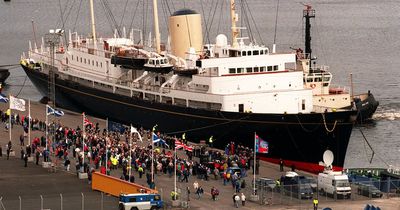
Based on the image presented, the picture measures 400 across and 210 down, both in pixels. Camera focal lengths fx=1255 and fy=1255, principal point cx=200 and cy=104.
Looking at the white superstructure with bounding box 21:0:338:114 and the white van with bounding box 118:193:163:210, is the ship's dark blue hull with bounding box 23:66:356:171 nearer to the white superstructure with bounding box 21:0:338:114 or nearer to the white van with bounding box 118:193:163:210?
the white superstructure with bounding box 21:0:338:114

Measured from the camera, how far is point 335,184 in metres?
62.0

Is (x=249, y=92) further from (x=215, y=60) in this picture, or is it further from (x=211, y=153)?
(x=211, y=153)

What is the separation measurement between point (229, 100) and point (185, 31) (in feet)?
41.9

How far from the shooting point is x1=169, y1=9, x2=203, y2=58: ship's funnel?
295 ft

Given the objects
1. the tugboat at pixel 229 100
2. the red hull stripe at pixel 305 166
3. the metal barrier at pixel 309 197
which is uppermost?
the tugboat at pixel 229 100

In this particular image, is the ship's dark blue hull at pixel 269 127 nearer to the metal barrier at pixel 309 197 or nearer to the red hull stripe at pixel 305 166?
the red hull stripe at pixel 305 166

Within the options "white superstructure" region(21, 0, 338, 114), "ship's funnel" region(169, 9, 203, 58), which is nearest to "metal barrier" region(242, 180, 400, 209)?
"white superstructure" region(21, 0, 338, 114)

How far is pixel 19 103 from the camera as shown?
74312 mm

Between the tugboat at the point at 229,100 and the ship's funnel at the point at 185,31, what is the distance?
72mm

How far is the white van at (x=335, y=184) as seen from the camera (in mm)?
61938

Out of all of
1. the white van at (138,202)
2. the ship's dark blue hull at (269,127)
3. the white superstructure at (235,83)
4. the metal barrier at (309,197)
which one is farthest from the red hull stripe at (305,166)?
the white van at (138,202)

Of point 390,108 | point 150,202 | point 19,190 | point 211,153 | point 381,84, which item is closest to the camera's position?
point 150,202

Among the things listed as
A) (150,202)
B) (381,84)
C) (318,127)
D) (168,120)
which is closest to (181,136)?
(168,120)

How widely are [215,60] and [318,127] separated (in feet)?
28.6
